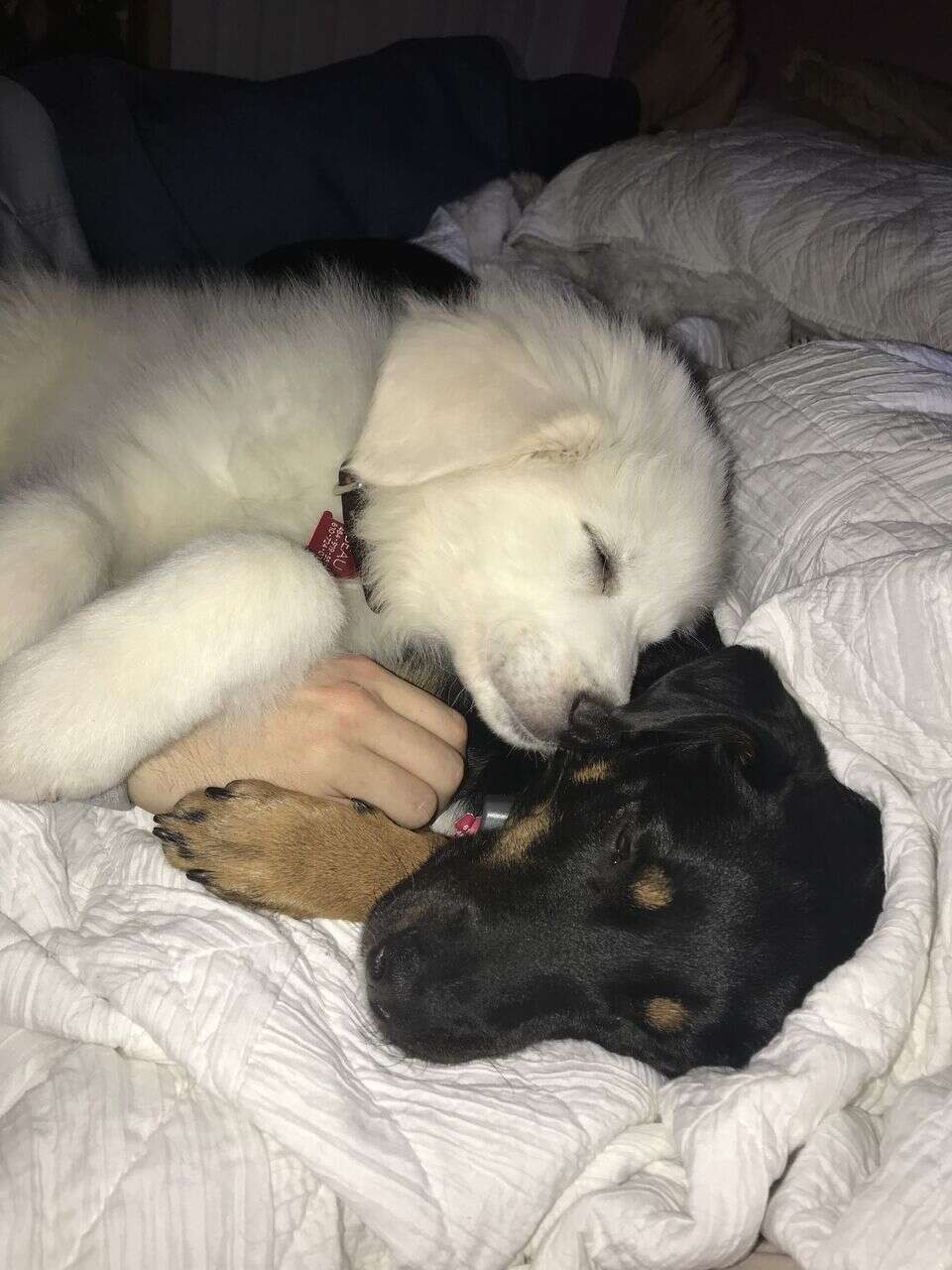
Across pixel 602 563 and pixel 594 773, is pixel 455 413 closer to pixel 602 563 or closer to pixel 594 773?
pixel 602 563

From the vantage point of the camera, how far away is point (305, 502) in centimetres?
173

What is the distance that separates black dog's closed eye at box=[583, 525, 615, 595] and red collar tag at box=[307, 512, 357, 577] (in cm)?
43

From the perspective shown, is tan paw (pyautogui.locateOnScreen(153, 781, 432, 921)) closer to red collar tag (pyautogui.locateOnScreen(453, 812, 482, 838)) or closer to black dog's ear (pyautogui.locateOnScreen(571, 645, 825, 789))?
red collar tag (pyautogui.locateOnScreen(453, 812, 482, 838))

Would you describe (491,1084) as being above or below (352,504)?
below

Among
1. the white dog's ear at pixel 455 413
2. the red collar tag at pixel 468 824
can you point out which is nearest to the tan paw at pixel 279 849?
the red collar tag at pixel 468 824

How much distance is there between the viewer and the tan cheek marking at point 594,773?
162 cm

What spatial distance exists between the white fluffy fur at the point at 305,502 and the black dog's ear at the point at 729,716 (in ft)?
0.26

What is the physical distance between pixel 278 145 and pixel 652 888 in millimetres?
2274

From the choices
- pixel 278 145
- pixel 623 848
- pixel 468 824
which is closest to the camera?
pixel 623 848

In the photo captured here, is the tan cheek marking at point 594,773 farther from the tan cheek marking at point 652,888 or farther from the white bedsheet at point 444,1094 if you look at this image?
the white bedsheet at point 444,1094

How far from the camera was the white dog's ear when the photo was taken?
1489 millimetres

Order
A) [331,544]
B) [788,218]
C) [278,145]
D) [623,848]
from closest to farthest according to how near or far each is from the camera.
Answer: [623,848], [331,544], [788,218], [278,145]

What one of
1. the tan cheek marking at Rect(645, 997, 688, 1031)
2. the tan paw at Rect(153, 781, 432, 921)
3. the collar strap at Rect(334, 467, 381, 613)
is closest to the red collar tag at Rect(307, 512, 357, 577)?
the collar strap at Rect(334, 467, 381, 613)

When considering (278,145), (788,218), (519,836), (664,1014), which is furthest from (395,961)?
(278,145)
